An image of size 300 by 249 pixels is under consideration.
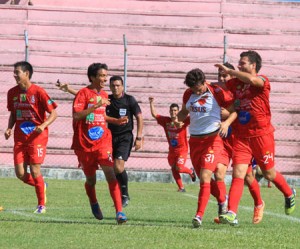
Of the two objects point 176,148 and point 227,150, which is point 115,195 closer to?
point 227,150

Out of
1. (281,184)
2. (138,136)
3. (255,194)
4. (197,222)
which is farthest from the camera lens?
(138,136)

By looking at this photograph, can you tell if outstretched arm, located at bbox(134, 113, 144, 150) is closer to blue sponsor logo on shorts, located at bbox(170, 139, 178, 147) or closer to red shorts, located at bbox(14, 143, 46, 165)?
red shorts, located at bbox(14, 143, 46, 165)

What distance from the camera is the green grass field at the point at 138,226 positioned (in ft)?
30.8

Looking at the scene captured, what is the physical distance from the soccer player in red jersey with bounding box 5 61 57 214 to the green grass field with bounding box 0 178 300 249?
0.61 metres

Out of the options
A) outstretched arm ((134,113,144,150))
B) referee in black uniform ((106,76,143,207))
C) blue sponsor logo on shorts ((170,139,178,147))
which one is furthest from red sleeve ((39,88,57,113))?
blue sponsor logo on shorts ((170,139,178,147))

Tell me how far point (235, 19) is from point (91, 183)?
20.7 meters

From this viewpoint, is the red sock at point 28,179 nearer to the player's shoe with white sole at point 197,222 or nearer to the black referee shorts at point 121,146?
the black referee shorts at point 121,146

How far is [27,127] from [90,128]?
1.90m

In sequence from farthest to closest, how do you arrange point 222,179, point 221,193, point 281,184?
1. point 222,179
2. point 221,193
3. point 281,184

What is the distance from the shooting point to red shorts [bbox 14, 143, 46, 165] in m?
14.0

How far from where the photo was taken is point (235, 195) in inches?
464

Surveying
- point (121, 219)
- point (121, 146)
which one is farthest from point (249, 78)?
point (121, 146)

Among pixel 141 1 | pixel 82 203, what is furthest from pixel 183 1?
pixel 82 203

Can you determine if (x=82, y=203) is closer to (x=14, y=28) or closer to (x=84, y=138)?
(x=84, y=138)
